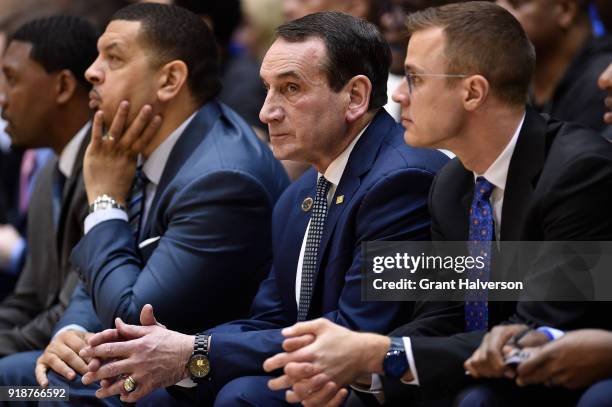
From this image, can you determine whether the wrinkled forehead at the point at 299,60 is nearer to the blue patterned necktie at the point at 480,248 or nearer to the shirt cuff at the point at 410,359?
the blue patterned necktie at the point at 480,248

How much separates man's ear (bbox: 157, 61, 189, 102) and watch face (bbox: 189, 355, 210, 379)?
130cm

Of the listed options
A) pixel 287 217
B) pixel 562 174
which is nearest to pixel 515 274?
pixel 562 174

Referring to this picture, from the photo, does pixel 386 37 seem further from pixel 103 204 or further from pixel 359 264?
pixel 359 264

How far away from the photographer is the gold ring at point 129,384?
12.3ft

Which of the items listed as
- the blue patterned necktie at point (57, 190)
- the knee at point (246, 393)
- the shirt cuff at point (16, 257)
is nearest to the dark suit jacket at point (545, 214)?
the knee at point (246, 393)

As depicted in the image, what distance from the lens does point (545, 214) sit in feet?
11.1

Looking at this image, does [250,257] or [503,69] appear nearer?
[503,69]

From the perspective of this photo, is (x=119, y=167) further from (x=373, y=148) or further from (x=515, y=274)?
(x=515, y=274)

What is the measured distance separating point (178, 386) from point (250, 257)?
0.66m

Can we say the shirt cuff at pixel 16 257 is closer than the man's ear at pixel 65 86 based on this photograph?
No

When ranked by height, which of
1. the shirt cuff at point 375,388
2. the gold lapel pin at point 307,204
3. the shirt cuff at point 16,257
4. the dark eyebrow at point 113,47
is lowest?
the shirt cuff at point 16,257

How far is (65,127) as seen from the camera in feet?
18.2

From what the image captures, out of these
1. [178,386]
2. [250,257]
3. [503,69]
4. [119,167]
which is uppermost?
[503,69]

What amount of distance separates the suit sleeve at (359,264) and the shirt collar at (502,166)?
1.06 feet
